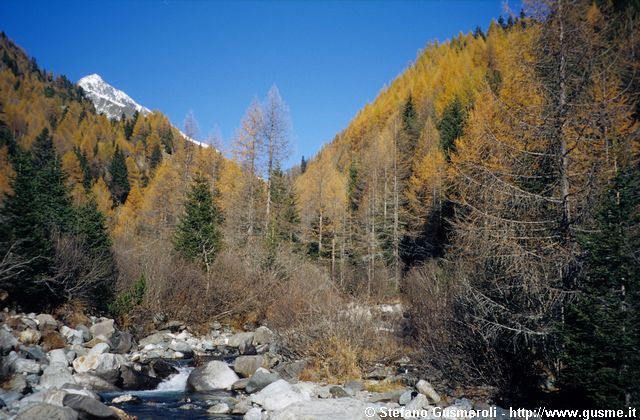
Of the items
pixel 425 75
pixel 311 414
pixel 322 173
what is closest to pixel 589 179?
pixel 311 414

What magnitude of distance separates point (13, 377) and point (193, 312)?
9.91m

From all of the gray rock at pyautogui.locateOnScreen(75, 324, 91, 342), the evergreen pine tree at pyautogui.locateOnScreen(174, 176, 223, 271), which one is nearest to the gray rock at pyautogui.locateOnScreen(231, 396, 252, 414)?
the gray rock at pyautogui.locateOnScreen(75, 324, 91, 342)

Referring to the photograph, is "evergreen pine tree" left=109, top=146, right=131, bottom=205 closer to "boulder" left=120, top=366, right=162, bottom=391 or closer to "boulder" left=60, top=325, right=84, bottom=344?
"boulder" left=60, top=325, right=84, bottom=344

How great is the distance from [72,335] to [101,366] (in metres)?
3.34

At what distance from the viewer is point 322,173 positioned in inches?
1598

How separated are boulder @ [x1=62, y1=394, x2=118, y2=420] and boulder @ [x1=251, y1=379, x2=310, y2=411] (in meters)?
2.88

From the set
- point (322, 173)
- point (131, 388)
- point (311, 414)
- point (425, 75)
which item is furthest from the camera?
point (425, 75)

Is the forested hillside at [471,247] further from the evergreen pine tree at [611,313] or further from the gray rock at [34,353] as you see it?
the gray rock at [34,353]

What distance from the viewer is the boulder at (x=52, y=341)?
481 inches

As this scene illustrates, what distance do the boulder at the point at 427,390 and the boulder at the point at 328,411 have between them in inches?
58.9

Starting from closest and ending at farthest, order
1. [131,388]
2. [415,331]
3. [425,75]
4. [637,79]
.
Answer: [637,79] < [131,388] < [415,331] < [425,75]

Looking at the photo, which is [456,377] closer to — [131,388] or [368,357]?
[368,357]

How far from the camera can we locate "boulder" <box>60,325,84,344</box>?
13173 millimetres

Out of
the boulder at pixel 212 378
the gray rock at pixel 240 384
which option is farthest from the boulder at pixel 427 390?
the boulder at pixel 212 378
